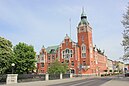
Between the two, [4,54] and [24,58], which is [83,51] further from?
[4,54]

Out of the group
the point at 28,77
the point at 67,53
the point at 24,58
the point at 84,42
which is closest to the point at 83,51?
the point at 84,42

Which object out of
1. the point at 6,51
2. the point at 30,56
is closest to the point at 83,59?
the point at 30,56

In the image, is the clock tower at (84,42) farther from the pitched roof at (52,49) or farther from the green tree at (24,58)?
the green tree at (24,58)

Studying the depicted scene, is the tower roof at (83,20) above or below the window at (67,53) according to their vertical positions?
above

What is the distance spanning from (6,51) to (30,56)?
22931mm

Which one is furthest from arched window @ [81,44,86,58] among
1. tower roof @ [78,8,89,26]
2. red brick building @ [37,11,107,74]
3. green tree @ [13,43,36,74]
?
green tree @ [13,43,36,74]

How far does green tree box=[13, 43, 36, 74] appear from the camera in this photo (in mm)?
56750

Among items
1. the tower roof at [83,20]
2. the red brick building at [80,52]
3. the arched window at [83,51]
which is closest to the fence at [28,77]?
the red brick building at [80,52]

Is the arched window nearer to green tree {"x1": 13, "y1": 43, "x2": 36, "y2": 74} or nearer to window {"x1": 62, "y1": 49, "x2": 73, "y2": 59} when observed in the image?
window {"x1": 62, "y1": 49, "x2": 73, "y2": 59}

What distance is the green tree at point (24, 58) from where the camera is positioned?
56750 millimetres

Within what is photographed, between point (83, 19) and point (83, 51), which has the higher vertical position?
point (83, 19)

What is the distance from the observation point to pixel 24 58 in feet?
189

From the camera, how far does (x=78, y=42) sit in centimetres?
8106

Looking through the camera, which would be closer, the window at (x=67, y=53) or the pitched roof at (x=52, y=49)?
the window at (x=67, y=53)
